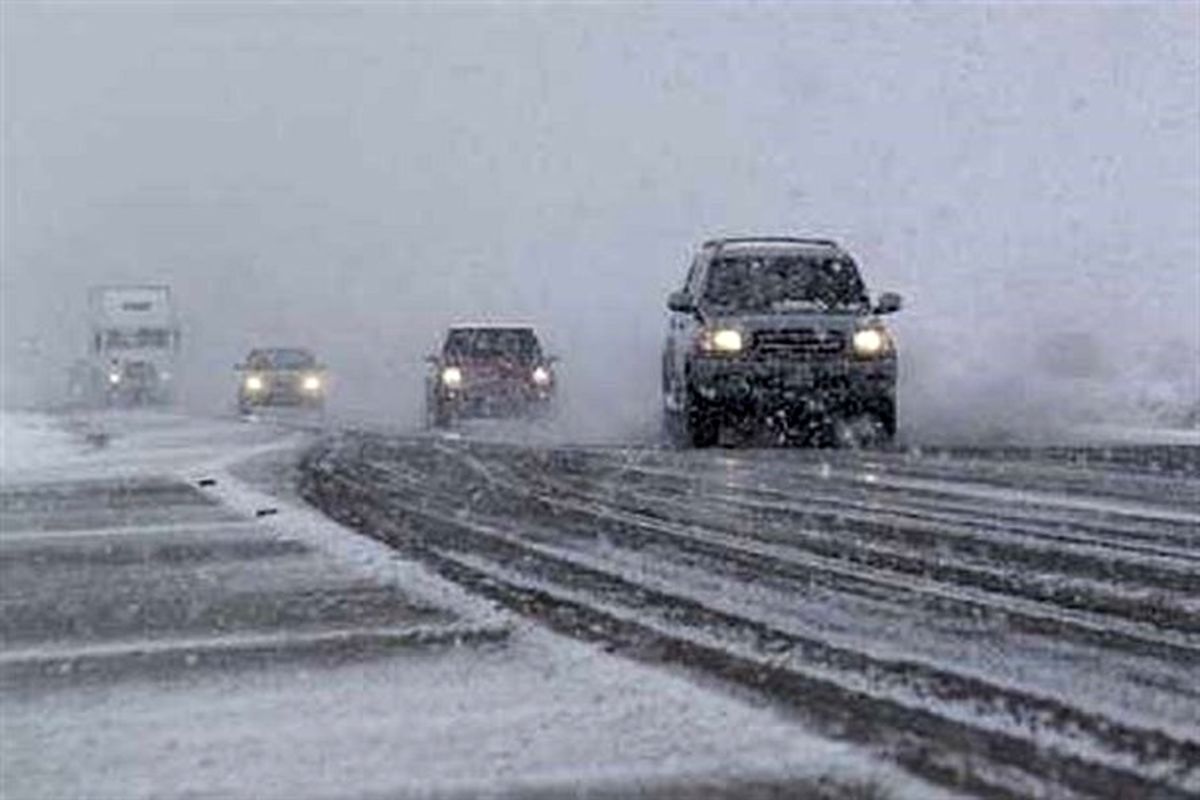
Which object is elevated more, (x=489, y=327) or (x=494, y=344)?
(x=489, y=327)

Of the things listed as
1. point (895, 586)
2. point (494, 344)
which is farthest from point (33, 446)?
point (895, 586)

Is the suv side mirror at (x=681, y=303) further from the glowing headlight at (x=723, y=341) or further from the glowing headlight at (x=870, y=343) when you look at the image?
the glowing headlight at (x=870, y=343)

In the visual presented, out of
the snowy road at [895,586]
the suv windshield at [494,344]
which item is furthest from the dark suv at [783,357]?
the suv windshield at [494,344]

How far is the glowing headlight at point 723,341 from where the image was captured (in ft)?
61.4

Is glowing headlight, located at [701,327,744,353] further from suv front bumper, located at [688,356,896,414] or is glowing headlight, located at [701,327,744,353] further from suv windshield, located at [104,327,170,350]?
suv windshield, located at [104,327,170,350]

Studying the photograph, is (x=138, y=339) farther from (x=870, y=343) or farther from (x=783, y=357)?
(x=870, y=343)

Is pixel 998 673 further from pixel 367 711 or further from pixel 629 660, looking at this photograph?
pixel 367 711

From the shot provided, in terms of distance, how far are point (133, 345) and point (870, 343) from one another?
42.7 metres

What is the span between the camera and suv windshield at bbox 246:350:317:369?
Result: 44.5 meters

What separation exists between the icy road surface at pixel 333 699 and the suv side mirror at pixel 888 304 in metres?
10.4

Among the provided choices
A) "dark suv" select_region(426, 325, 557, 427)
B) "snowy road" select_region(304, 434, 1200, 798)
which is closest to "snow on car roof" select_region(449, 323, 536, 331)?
"dark suv" select_region(426, 325, 557, 427)

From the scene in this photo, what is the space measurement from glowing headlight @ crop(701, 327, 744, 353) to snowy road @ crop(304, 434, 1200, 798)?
3434 mm

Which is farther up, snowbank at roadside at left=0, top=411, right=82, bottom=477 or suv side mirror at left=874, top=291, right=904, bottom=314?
suv side mirror at left=874, top=291, right=904, bottom=314

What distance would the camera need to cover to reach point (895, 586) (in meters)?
7.61
